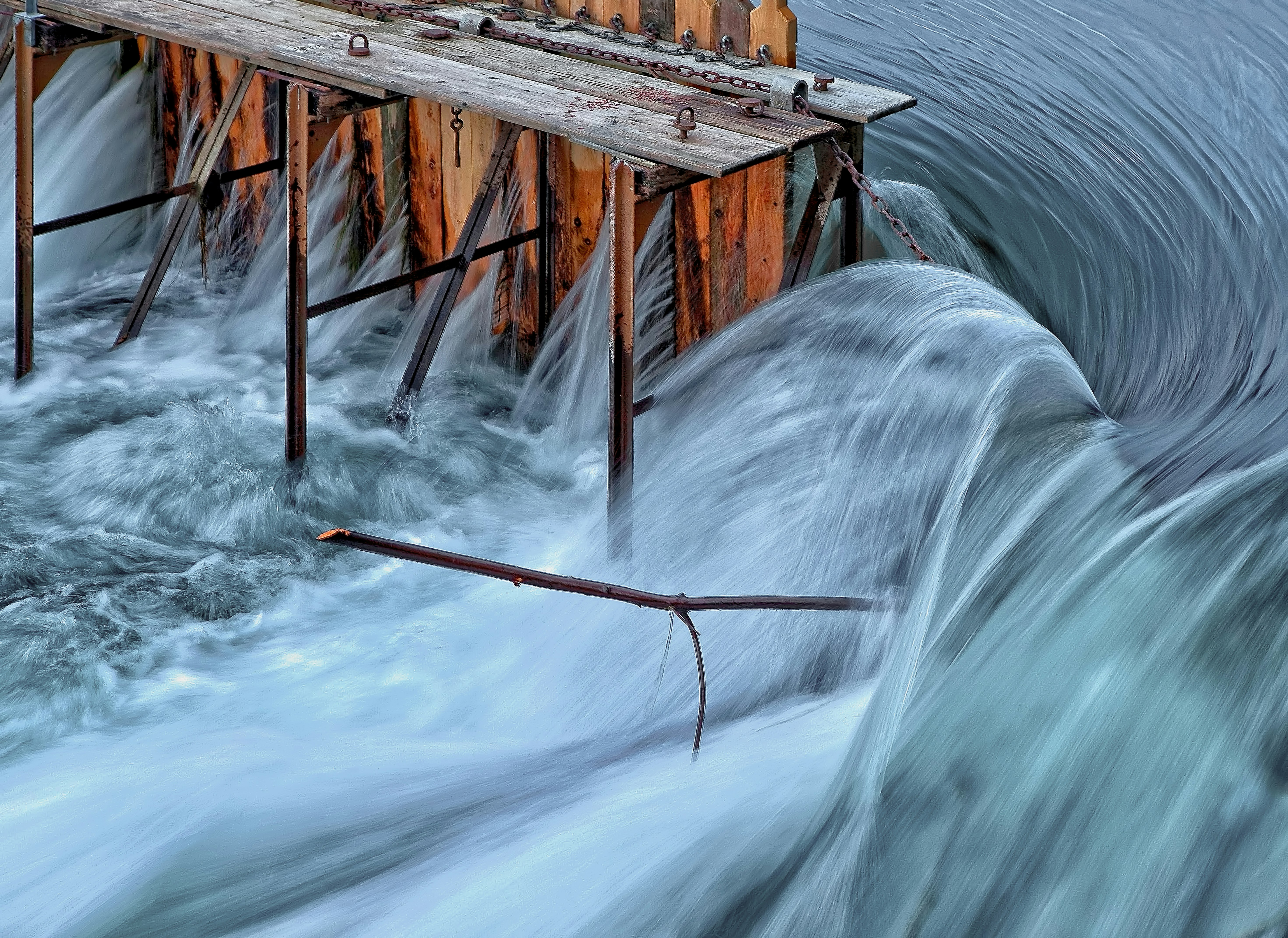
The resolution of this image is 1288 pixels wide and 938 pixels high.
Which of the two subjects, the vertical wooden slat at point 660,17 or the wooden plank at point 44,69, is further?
the wooden plank at point 44,69

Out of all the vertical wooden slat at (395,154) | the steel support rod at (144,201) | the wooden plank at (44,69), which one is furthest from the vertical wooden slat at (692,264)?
the wooden plank at (44,69)

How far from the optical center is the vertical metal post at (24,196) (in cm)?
719

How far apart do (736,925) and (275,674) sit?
2.18m

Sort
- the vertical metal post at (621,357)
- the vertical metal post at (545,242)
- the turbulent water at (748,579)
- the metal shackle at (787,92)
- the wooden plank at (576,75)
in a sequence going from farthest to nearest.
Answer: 1. the vertical metal post at (545,242)
2. the metal shackle at (787,92)
3. the wooden plank at (576,75)
4. the vertical metal post at (621,357)
5. the turbulent water at (748,579)

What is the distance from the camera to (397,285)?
22.2 ft

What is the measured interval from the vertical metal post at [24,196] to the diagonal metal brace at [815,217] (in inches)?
137

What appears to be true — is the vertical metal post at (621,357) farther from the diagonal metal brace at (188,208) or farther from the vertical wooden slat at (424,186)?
the diagonal metal brace at (188,208)

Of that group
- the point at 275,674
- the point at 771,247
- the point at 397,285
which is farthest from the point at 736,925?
the point at 397,285

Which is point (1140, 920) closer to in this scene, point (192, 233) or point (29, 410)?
point (29, 410)

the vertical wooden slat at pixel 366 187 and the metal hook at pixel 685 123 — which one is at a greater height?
the metal hook at pixel 685 123

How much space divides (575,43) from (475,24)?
49 centimetres

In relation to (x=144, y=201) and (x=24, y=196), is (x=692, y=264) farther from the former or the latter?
(x=24, y=196)

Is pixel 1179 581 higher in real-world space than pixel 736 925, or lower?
higher

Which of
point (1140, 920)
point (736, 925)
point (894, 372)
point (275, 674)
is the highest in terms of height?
point (894, 372)
